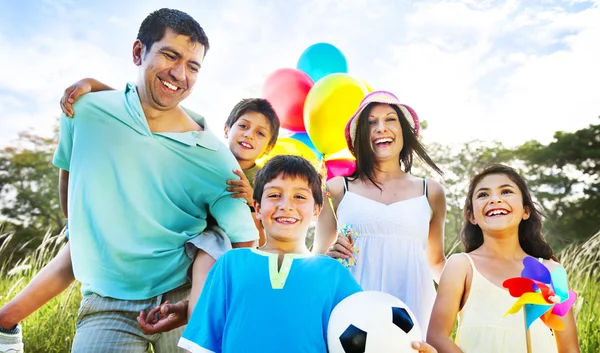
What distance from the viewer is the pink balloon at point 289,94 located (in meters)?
5.05

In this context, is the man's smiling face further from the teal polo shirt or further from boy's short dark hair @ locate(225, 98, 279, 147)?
boy's short dark hair @ locate(225, 98, 279, 147)

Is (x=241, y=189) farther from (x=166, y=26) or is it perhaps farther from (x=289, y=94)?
(x=289, y=94)

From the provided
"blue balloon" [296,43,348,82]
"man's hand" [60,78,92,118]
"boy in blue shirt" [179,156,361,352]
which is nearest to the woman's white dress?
"boy in blue shirt" [179,156,361,352]

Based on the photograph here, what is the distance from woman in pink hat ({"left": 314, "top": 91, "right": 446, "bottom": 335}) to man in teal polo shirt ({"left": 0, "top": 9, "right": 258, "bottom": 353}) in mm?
704

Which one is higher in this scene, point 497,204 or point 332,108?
point 332,108

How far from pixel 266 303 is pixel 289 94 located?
9.86 ft

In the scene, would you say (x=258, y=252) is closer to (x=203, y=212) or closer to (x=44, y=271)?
(x=203, y=212)

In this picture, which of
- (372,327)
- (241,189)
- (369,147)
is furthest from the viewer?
(369,147)

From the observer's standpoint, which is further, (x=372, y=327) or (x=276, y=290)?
(x=276, y=290)

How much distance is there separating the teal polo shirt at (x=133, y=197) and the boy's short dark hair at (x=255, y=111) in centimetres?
119

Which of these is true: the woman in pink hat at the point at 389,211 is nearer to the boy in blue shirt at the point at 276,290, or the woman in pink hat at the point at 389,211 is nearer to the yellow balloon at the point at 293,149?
the boy in blue shirt at the point at 276,290

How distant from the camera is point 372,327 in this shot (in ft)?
6.71

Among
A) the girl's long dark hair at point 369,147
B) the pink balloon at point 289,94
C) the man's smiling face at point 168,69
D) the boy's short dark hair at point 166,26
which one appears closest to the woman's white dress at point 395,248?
the girl's long dark hair at point 369,147

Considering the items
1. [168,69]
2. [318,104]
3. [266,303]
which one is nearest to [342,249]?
[266,303]
